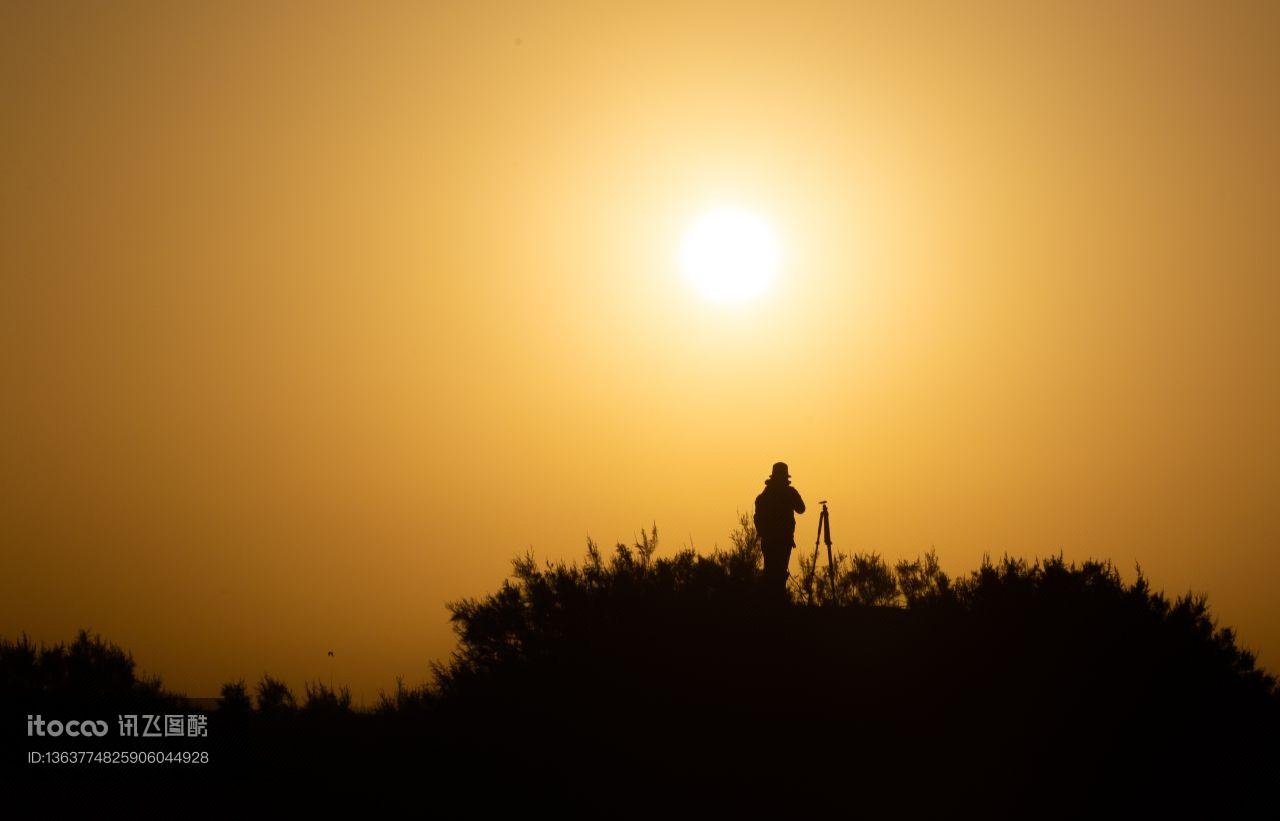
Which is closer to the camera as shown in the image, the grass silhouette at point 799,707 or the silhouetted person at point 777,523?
the grass silhouette at point 799,707

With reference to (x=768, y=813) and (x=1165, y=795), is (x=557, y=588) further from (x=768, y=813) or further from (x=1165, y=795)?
(x=1165, y=795)

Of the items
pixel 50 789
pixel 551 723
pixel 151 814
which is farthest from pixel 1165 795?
pixel 50 789

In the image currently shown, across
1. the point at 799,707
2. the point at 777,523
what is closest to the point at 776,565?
the point at 777,523

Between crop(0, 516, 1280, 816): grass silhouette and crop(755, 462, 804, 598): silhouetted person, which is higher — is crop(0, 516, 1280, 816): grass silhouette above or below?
below

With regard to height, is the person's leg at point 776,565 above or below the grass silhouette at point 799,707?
above

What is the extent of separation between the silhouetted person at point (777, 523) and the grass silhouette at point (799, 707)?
614mm

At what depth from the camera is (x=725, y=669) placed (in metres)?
21.0

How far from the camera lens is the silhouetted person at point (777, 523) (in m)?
23.6

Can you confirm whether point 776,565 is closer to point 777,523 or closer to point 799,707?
point 777,523

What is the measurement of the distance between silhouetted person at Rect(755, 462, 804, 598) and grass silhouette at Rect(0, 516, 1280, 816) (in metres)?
0.61

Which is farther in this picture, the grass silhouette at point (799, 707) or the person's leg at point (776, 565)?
the person's leg at point (776, 565)

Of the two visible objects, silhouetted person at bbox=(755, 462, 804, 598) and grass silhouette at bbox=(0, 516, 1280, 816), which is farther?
silhouetted person at bbox=(755, 462, 804, 598)

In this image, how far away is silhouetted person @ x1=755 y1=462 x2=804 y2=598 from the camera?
23.6 metres

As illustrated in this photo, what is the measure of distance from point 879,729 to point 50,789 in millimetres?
11445
